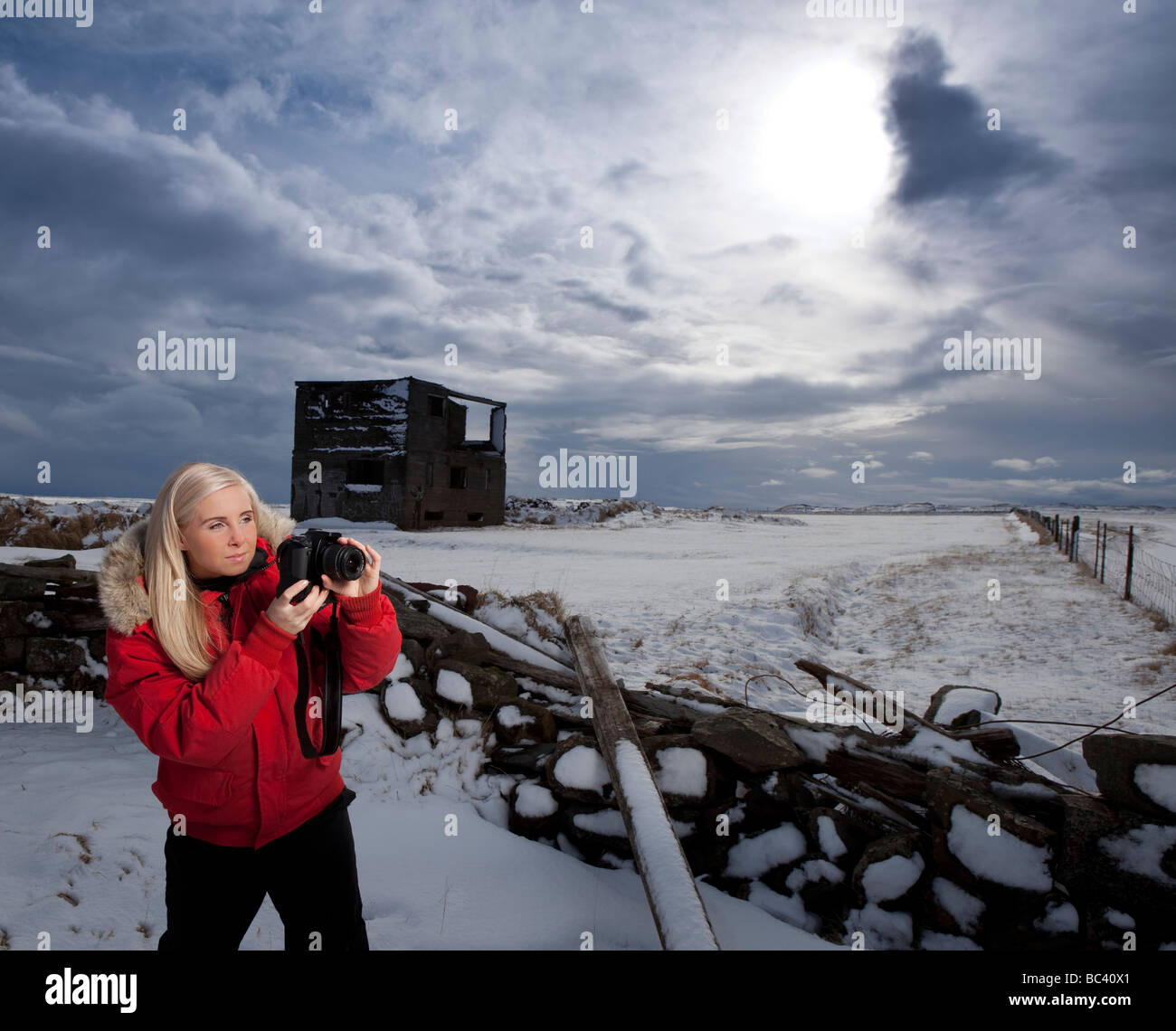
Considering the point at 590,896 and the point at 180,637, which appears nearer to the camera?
the point at 180,637

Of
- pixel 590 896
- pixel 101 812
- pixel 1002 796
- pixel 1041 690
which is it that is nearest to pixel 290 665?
pixel 590 896

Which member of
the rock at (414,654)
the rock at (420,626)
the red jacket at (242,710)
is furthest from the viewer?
the rock at (420,626)

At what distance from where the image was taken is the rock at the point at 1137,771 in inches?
126

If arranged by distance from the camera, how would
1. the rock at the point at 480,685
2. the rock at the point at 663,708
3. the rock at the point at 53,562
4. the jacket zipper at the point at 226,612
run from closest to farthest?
the jacket zipper at the point at 226,612 < the rock at the point at 663,708 < the rock at the point at 480,685 < the rock at the point at 53,562

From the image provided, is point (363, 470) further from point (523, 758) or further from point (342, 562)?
point (342, 562)

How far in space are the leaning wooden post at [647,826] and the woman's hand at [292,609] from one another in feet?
5.99

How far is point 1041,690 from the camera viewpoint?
7297mm

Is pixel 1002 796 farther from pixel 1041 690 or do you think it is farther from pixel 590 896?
pixel 1041 690

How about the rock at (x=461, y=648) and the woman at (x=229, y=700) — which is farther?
the rock at (x=461, y=648)

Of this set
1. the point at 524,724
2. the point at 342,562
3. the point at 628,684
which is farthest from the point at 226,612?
the point at 628,684

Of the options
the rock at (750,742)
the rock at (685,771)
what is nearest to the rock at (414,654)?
the rock at (685,771)

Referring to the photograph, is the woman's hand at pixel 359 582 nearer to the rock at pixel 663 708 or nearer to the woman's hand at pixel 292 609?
the woman's hand at pixel 292 609

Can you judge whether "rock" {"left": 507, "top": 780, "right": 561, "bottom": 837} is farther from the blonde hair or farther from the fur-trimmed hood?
the fur-trimmed hood

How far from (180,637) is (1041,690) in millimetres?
8431
